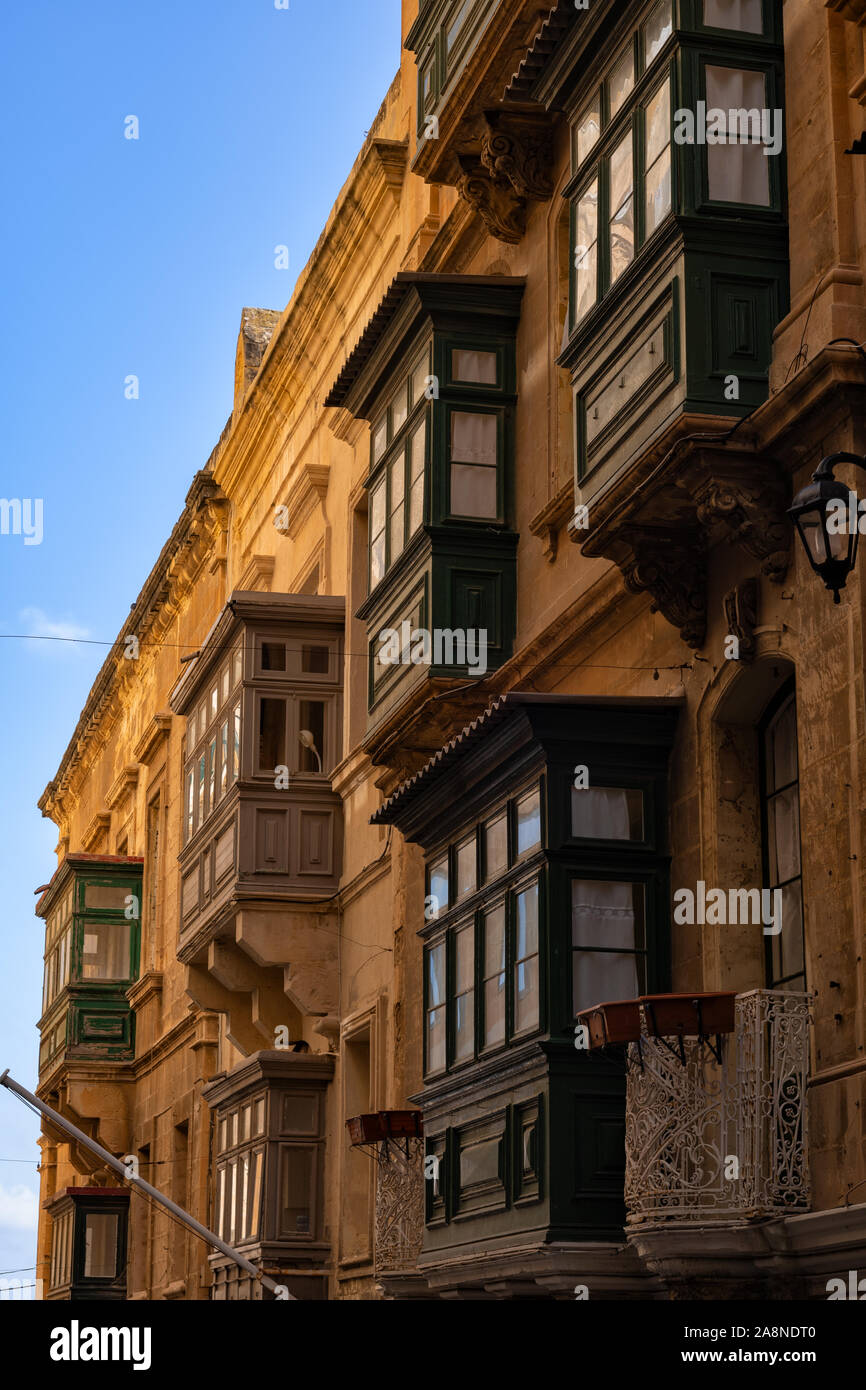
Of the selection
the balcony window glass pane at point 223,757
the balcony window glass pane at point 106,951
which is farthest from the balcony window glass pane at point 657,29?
the balcony window glass pane at point 106,951

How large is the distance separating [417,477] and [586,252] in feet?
12.9

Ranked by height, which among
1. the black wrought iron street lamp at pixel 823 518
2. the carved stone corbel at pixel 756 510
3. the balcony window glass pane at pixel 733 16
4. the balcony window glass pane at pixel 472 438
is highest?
the balcony window glass pane at pixel 733 16

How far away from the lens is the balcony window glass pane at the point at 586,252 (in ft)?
44.9

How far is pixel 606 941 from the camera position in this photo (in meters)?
13.3

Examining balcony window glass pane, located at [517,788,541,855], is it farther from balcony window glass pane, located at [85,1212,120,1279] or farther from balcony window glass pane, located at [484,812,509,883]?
balcony window glass pane, located at [85,1212,120,1279]

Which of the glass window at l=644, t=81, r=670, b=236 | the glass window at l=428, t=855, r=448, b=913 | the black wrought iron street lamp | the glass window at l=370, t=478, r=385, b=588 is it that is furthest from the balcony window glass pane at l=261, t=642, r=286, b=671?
the black wrought iron street lamp

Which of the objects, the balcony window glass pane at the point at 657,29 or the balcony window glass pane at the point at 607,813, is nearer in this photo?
the balcony window glass pane at the point at 657,29

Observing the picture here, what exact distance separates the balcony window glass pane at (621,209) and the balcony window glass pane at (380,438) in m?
5.52

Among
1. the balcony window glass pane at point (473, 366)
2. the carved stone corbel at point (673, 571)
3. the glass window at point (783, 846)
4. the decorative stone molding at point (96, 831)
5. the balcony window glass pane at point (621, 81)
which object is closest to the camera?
the glass window at point (783, 846)

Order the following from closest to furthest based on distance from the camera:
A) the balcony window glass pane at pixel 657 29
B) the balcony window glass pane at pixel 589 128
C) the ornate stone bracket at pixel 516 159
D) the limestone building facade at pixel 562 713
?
the limestone building facade at pixel 562 713 < the balcony window glass pane at pixel 657 29 < the balcony window glass pane at pixel 589 128 < the ornate stone bracket at pixel 516 159

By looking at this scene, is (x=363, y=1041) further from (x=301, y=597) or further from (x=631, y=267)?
(x=631, y=267)

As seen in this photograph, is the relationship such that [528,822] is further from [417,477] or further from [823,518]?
[417,477]

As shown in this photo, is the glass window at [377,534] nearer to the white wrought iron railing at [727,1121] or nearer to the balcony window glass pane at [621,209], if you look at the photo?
the balcony window glass pane at [621,209]

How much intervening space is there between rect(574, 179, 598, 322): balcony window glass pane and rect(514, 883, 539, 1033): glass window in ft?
12.2
